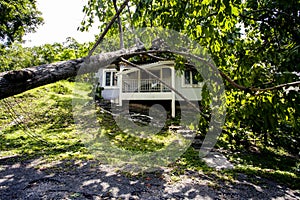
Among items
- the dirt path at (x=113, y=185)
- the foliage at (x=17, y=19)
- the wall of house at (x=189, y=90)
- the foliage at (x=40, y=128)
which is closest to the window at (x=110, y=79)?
the foliage at (x=40, y=128)

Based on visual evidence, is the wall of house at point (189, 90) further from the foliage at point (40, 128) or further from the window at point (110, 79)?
the foliage at point (40, 128)

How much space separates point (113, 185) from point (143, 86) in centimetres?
897

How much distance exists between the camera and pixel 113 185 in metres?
3.34

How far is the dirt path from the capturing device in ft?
9.87

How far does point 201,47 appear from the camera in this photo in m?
3.75

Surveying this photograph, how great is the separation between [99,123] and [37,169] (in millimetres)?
4790

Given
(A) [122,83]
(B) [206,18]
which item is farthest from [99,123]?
(B) [206,18]

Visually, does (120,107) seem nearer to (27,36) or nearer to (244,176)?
(244,176)

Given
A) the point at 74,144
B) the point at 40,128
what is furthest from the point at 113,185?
the point at 40,128

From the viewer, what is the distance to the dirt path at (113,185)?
9.87 feet

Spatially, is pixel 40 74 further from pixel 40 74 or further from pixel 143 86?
pixel 143 86

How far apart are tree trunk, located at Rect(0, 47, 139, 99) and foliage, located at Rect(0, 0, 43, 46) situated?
1213cm

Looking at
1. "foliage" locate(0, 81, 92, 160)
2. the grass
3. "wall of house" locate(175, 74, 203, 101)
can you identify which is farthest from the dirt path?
"wall of house" locate(175, 74, 203, 101)

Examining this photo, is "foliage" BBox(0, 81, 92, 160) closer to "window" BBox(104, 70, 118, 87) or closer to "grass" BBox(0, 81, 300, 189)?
"grass" BBox(0, 81, 300, 189)
